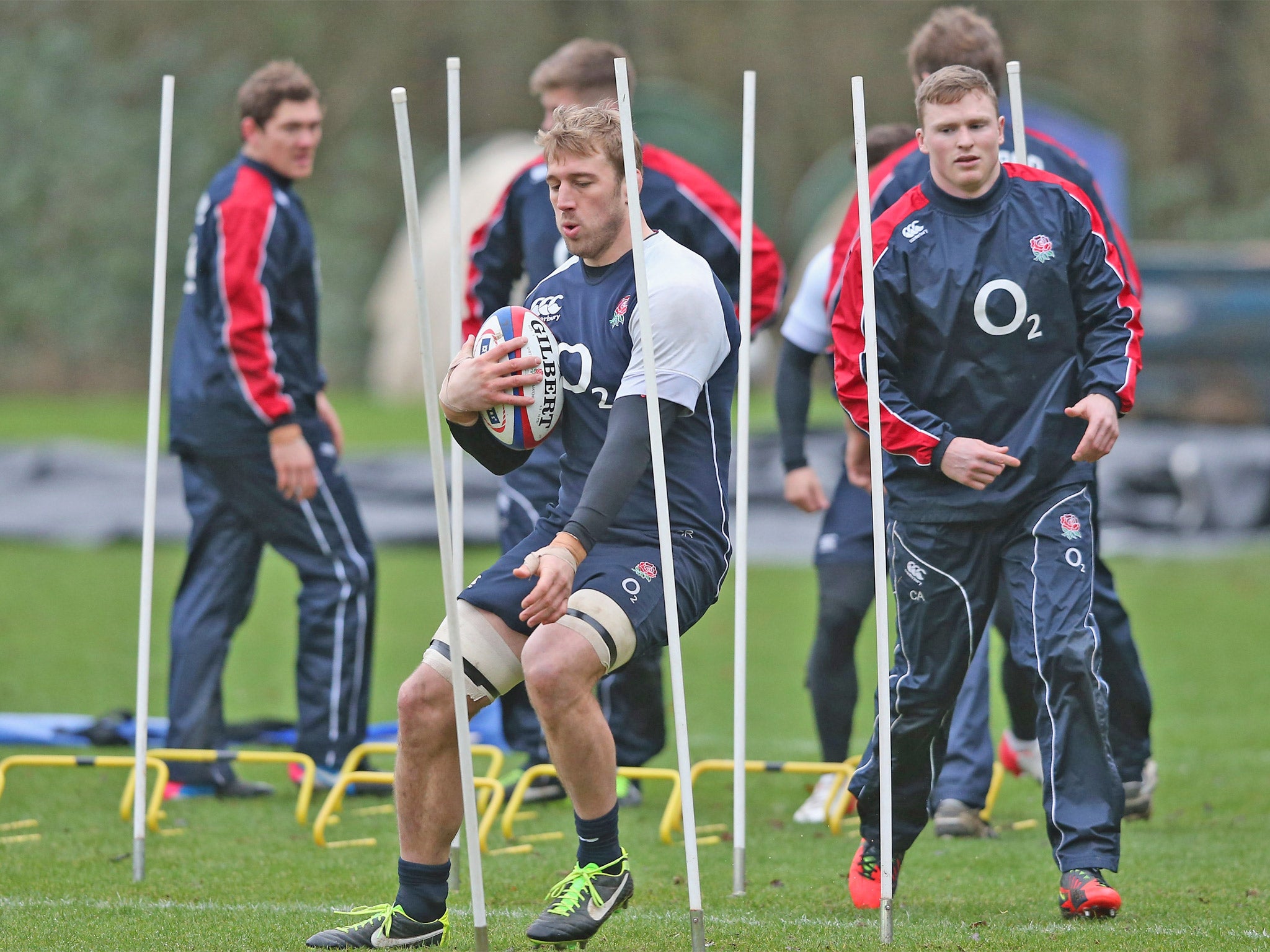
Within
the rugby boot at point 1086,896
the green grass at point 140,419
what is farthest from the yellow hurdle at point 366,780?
the green grass at point 140,419

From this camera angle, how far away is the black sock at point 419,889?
4.34 meters

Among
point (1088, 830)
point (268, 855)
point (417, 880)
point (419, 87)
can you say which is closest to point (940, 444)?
point (1088, 830)

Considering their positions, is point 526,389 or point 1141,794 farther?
point 1141,794

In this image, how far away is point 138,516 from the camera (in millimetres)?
15773

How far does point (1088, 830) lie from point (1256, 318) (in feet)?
58.7

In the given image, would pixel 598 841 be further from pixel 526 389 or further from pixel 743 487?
pixel 743 487

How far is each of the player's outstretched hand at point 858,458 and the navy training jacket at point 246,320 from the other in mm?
2178

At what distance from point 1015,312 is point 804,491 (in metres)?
1.81

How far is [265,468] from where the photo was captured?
688 cm

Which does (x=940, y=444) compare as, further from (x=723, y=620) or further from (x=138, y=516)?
(x=138, y=516)

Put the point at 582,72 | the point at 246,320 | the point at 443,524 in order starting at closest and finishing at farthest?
the point at 443,524 → the point at 582,72 → the point at 246,320

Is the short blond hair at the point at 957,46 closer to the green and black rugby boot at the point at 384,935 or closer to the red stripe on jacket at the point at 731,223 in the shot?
the red stripe on jacket at the point at 731,223

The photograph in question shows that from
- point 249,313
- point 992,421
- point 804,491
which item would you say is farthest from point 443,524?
point 249,313

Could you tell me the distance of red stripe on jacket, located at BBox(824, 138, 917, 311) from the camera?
19.4 ft
